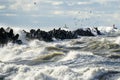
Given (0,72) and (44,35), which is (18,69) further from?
(44,35)

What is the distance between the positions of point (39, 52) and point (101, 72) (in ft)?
83.9

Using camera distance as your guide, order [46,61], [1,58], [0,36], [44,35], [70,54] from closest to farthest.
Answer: [46,61] < [70,54] < [1,58] < [0,36] < [44,35]

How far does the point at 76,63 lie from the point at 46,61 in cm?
451

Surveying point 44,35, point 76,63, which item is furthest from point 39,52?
point 44,35

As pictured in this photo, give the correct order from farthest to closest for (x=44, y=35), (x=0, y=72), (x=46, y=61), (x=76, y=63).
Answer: (x=44, y=35)
(x=46, y=61)
(x=76, y=63)
(x=0, y=72)

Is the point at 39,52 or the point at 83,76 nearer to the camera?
the point at 83,76

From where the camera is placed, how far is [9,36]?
91.9m

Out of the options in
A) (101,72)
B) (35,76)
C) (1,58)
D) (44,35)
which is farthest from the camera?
(44,35)

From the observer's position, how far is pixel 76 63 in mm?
49844

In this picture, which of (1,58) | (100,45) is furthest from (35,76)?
(100,45)

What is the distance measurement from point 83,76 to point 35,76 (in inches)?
146

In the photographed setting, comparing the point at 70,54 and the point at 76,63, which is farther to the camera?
the point at 70,54

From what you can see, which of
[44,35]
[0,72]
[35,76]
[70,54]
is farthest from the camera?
A: [44,35]

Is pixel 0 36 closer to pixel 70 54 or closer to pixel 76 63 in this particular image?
pixel 70 54
